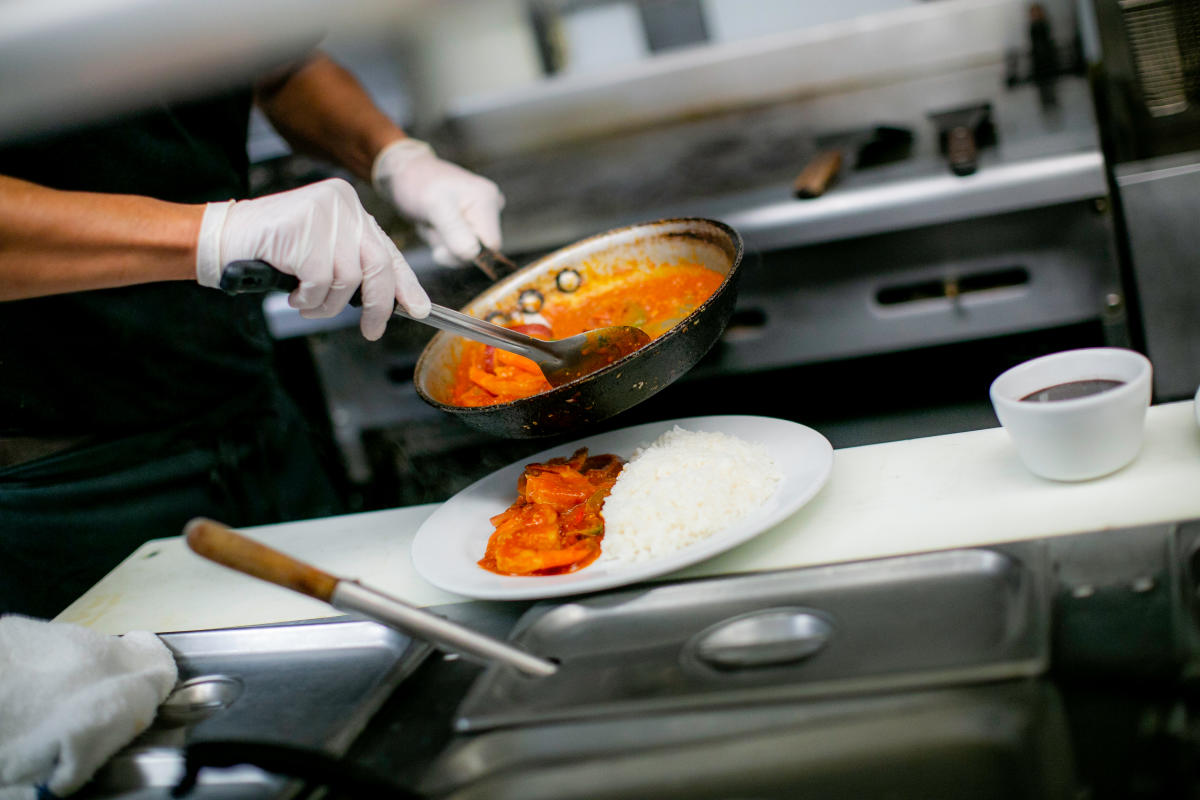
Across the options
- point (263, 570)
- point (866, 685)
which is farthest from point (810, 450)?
point (263, 570)

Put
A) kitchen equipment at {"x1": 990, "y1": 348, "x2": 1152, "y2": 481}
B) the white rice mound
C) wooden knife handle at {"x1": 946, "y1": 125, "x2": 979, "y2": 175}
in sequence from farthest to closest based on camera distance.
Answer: wooden knife handle at {"x1": 946, "y1": 125, "x2": 979, "y2": 175} → the white rice mound → kitchen equipment at {"x1": 990, "y1": 348, "x2": 1152, "y2": 481}

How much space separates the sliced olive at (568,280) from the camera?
164 centimetres

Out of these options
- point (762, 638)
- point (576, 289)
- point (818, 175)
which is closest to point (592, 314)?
point (576, 289)

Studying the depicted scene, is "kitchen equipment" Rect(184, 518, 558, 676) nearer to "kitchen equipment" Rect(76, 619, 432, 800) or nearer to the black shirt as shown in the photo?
"kitchen equipment" Rect(76, 619, 432, 800)

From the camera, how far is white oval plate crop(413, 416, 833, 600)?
112 centimetres

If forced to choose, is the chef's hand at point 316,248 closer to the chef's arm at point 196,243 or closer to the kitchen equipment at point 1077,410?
the chef's arm at point 196,243

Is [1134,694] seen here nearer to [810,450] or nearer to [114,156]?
[810,450]

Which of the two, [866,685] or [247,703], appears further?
[247,703]

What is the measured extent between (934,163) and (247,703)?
74.5 inches

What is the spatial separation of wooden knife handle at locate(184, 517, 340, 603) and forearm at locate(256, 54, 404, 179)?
1427mm

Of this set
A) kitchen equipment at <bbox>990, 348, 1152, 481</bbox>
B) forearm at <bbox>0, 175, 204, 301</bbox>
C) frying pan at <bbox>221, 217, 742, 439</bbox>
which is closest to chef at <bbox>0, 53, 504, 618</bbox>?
forearm at <bbox>0, 175, 204, 301</bbox>

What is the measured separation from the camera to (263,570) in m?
0.95

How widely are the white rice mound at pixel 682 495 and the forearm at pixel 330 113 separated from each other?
1.26 meters

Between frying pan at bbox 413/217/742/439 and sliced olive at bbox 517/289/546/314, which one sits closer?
frying pan at bbox 413/217/742/439
